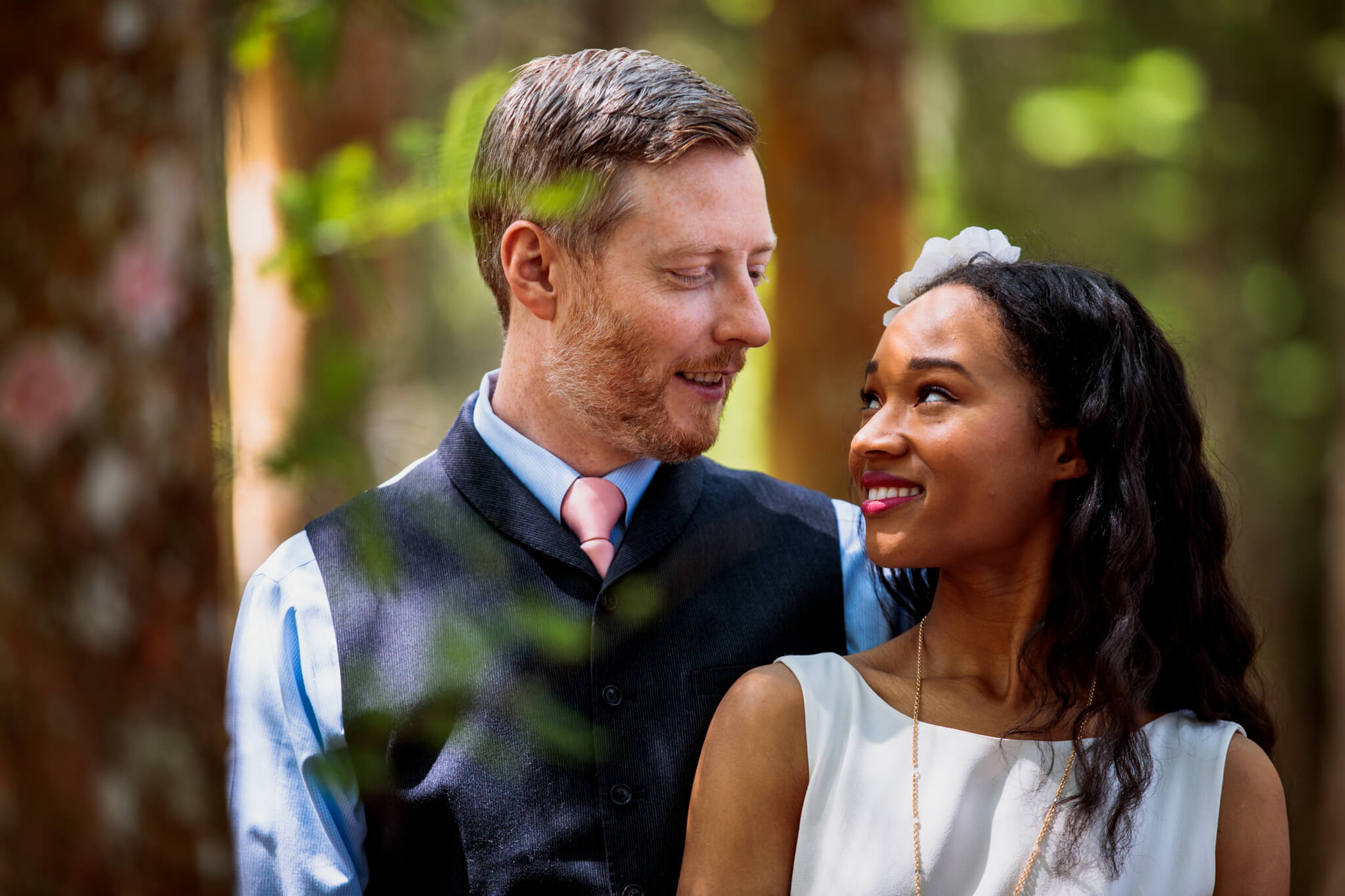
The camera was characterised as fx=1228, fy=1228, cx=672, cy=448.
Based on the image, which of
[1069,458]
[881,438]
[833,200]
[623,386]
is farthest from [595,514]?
[833,200]

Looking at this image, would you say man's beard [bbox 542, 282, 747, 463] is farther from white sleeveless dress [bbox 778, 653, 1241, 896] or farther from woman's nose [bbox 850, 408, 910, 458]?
white sleeveless dress [bbox 778, 653, 1241, 896]

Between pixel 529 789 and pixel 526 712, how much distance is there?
131 mm

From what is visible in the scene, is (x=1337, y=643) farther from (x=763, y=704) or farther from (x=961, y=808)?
(x=763, y=704)

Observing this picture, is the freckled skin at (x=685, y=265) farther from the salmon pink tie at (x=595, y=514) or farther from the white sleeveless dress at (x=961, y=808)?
the white sleeveless dress at (x=961, y=808)

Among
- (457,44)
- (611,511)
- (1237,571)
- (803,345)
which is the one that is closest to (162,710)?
(611,511)

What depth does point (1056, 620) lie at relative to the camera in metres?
2.23

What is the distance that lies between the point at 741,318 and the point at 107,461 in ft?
5.15

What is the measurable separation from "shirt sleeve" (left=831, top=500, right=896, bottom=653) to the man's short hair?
0.79m

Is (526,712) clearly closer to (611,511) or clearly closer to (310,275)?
(611,511)

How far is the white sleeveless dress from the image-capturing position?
2098 mm

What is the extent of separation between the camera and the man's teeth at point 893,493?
7.06 feet

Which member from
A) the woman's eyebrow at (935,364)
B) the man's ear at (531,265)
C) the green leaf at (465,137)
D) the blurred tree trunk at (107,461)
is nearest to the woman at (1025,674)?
the woman's eyebrow at (935,364)

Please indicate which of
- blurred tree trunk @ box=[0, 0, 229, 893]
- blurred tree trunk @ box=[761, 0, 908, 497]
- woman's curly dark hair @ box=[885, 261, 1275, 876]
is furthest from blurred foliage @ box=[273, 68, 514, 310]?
blurred tree trunk @ box=[761, 0, 908, 497]

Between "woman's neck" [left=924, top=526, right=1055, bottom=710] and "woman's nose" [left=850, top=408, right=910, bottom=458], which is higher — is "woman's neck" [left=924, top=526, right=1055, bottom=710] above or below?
below
